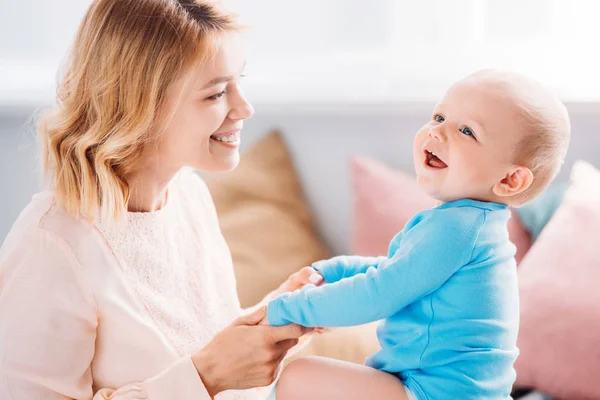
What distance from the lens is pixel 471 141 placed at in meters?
1.07

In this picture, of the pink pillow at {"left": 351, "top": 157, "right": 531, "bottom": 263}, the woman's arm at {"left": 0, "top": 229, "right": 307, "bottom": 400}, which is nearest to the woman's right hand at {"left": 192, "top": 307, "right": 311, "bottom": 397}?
the woman's arm at {"left": 0, "top": 229, "right": 307, "bottom": 400}

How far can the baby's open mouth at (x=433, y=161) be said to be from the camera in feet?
3.64

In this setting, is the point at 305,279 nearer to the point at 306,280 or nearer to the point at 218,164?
the point at 306,280

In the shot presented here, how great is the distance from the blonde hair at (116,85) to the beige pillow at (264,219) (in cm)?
84

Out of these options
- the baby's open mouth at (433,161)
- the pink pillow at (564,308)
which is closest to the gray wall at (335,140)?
the pink pillow at (564,308)

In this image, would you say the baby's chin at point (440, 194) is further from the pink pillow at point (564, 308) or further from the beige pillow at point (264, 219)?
the beige pillow at point (264, 219)

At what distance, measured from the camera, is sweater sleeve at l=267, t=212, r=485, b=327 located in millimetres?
1021

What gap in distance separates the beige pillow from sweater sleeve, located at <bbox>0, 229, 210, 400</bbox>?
840mm

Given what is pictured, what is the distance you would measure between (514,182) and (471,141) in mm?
91

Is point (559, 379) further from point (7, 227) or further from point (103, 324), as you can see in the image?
point (7, 227)

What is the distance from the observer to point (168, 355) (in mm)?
1260

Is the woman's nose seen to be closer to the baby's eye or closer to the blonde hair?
the blonde hair

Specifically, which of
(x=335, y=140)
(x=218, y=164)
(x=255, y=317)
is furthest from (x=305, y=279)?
(x=335, y=140)

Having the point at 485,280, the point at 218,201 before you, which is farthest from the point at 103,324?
the point at 218,201
